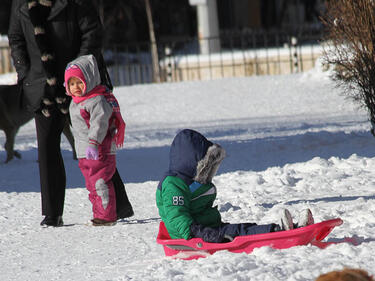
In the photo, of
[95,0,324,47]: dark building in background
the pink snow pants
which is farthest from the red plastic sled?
[95,0,324,47]: dark building in background

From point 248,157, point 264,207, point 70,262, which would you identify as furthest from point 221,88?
point 70,262

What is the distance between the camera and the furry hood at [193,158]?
15.8ft

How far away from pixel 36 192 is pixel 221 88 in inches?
373

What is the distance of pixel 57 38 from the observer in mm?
6023

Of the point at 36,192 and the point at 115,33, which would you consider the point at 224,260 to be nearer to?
the point at 36,192

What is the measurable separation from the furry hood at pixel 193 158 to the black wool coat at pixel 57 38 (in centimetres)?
145

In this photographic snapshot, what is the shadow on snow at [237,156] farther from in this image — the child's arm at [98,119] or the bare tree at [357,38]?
the child's arm at [98,119]

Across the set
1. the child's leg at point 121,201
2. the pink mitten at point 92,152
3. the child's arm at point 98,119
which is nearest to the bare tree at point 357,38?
the child's leg at point 121,201

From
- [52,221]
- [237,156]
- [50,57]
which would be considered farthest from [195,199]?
[237,156]

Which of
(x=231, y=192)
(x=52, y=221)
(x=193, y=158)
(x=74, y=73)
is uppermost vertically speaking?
(x=74, y=73)

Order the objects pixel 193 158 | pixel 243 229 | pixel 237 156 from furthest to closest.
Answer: pixel 237 156 → pixel 193 158 → pixel 243 229

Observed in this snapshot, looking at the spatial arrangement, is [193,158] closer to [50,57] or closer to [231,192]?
[50,57]

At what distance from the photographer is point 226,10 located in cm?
3161

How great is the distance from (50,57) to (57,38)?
7.1 inches
